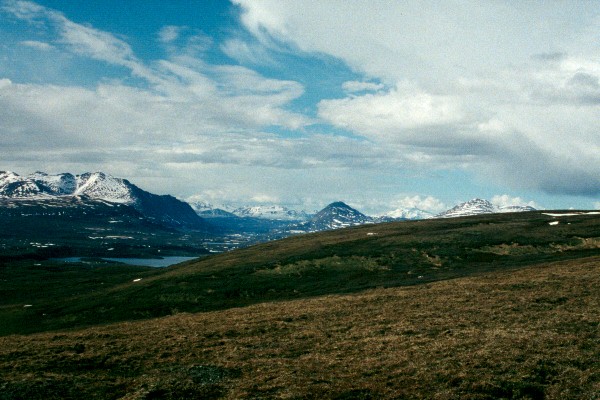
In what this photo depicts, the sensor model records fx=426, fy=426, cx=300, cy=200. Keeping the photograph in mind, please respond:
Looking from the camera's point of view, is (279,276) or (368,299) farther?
(279,276)

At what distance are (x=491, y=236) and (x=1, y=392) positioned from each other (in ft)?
287

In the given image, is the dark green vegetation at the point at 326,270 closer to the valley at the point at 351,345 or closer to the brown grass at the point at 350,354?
the valley at the point at 351,345

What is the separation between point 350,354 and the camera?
26531 millimetres

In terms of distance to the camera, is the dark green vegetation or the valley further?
the dark green vegetation

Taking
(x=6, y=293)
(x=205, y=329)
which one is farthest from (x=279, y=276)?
(x=6, y=293)

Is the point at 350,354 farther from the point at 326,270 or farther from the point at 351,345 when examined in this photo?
the point at 326,270

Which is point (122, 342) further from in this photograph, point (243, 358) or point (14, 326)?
point (14, 326)

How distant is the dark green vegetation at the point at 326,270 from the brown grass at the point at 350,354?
2198cm

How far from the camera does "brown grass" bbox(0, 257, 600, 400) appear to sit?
2055cm

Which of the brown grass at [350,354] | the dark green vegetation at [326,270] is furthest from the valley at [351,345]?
the dark green vegetation at [326,270]

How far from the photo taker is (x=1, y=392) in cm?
2034

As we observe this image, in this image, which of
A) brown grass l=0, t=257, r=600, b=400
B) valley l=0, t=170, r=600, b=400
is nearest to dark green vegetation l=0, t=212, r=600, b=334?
valley l=0, t=170, r=600, b=400

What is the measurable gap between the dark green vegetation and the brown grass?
2198cm

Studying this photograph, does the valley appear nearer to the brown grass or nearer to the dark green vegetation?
the brown grass
